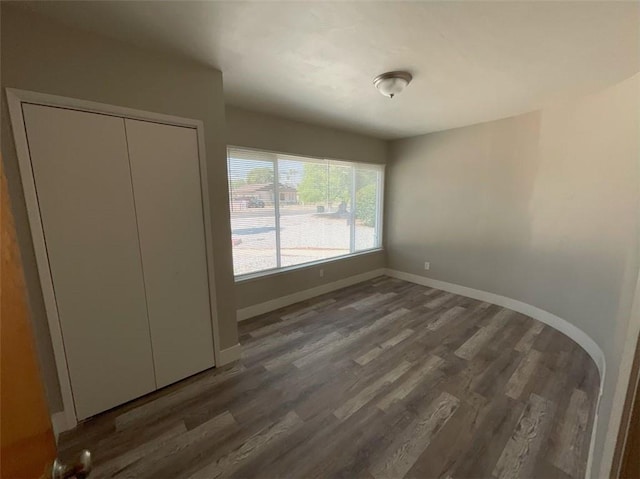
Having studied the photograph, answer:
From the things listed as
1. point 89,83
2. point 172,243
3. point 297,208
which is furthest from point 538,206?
point 89,83

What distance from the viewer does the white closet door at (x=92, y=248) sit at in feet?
4.92

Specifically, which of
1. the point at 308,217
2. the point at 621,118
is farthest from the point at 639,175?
the point at 308,217

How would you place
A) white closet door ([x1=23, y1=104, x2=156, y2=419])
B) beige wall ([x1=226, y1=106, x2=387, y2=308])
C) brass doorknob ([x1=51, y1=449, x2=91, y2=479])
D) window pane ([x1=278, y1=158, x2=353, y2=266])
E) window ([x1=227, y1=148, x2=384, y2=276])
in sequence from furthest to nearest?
window pane ([x1=278, y1=158, x2=353, y2=266]) < window ([x1=227, y1=148, x2=384, y2=276]) < beige wall ([x1=226, y1=106, x2=387, y2=308]) < white closet door ([x1=23, y1=104, x2=156, y2=419]) < brass doorknob ([x1=51, y1=449, x2=91, y2=479])

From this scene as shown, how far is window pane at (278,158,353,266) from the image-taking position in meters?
3.42

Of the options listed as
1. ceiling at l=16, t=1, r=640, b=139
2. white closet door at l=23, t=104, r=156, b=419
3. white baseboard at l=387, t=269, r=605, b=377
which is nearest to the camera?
ceiling at l=16, t=1, r=640, b=139

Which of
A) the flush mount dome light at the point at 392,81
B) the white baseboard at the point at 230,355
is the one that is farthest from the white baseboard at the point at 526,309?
the white baseboard at the point at 230,355

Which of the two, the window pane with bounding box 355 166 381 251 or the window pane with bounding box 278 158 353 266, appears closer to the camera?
the window pane with bounding box 278 158 353 266

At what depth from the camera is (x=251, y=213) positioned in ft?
10.1

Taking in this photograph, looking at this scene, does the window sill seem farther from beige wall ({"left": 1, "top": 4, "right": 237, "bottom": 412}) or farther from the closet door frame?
the closet door frame

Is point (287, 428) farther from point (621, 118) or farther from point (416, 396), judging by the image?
point (621, 118)

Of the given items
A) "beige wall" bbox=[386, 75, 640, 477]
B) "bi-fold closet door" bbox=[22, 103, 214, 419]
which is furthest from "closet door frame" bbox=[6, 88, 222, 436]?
"beige wall" bbox=[386, 75, 640, 477]

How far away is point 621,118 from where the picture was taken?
226 cm

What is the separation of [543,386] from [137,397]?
306 centimetres

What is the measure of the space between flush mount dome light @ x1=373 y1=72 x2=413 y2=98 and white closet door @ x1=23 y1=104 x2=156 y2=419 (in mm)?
1889
